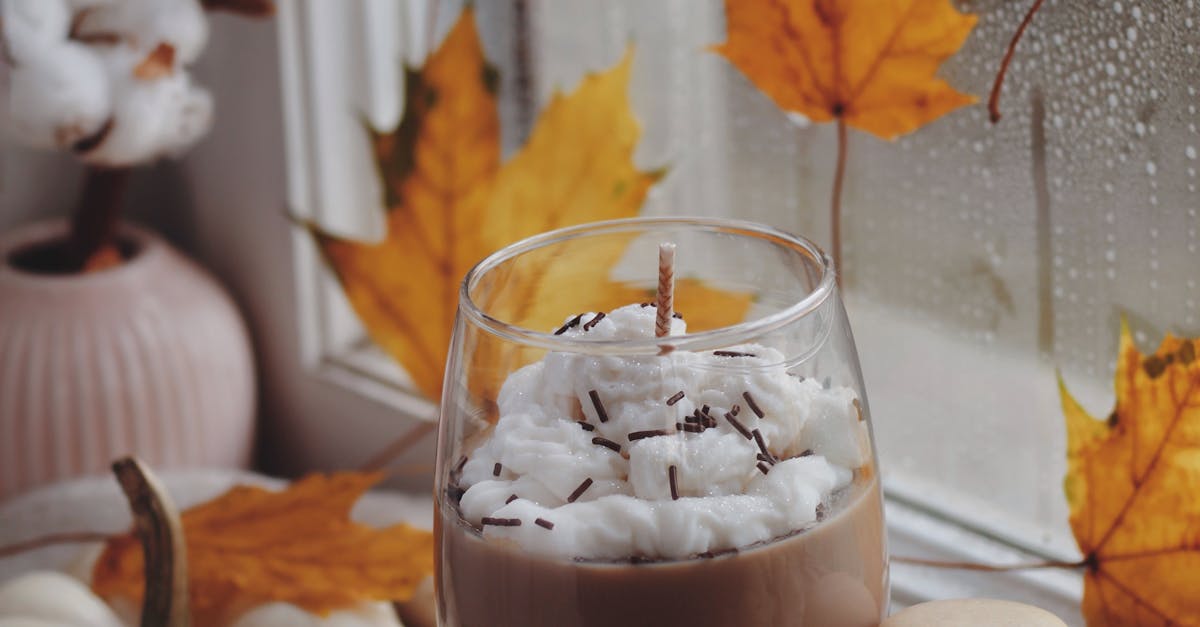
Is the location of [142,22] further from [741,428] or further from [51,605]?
[741,428]

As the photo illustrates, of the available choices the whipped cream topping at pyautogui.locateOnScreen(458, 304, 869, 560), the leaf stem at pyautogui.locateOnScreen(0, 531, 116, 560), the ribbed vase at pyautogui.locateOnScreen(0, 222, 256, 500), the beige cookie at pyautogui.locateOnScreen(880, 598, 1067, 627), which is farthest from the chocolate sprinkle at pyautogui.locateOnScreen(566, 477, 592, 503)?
the ribbed vase at pyautogui.locateOnScreen(0, 222, 256, 500)

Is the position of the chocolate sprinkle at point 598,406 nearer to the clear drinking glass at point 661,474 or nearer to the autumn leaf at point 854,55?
the clear drinking glass at point 661,474

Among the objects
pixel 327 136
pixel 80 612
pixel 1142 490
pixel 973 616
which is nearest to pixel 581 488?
pixel 973 616

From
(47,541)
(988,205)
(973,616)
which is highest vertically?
(988,205)

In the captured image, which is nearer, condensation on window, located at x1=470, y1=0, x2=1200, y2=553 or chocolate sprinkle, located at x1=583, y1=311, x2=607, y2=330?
chocolate sprinkle, located at x1=583, y1=311, x2=607, y2=330

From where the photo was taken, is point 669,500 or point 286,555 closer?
point 669,500

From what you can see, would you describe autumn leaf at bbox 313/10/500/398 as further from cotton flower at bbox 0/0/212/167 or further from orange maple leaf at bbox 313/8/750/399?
cotton flower at bbox 0/0/212/167
